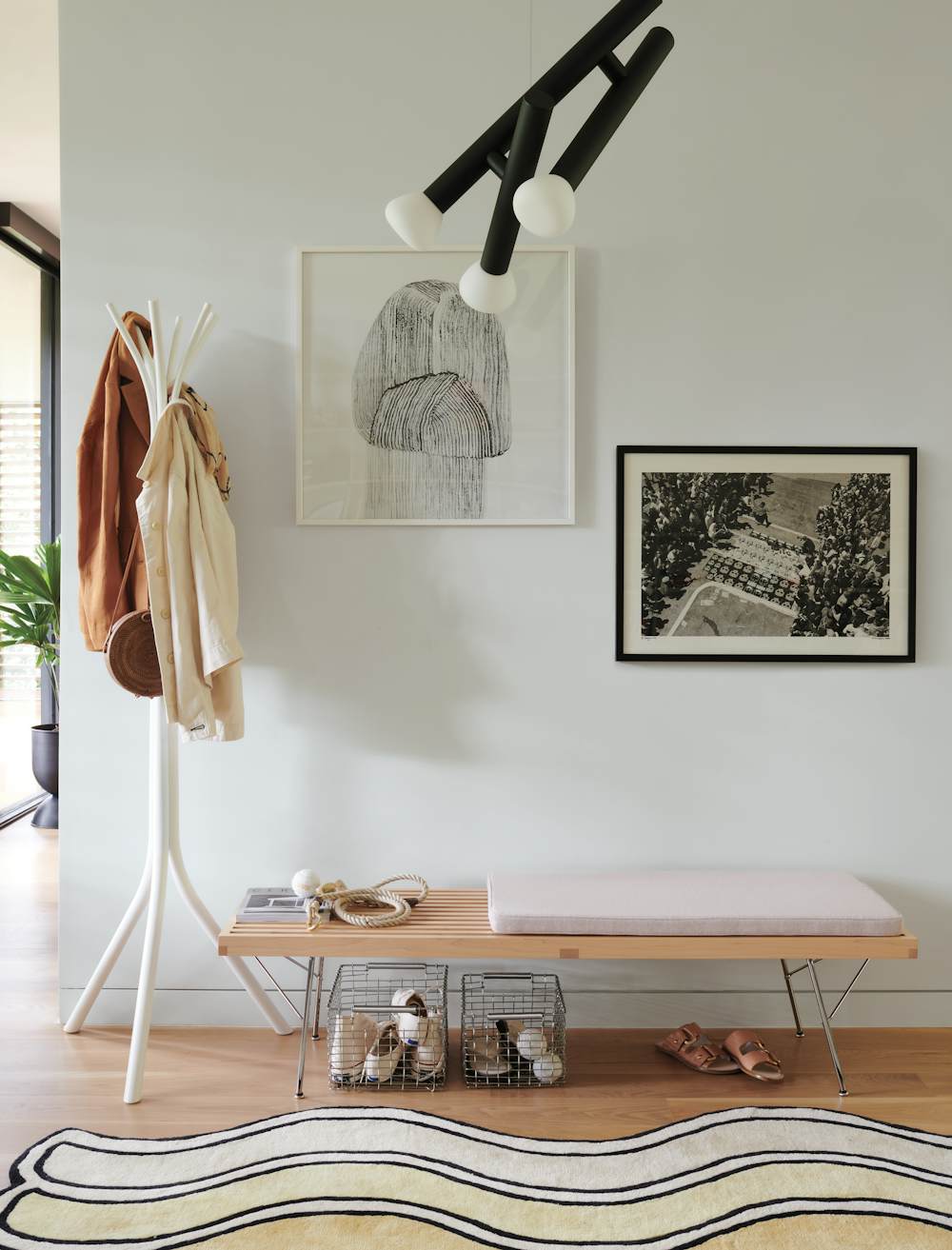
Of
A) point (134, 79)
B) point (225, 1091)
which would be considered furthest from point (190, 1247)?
point (134, 79)

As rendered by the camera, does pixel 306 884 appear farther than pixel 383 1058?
Yes

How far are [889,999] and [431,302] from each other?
88.9 inches

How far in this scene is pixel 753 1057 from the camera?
2.51 meters

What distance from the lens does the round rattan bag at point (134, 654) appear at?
2.48 meters

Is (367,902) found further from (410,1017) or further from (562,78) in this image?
(562,78)

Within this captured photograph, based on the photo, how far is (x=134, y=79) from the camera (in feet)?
9.04

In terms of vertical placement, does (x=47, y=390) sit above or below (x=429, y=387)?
above

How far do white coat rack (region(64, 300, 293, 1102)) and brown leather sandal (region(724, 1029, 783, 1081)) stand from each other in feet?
3.94

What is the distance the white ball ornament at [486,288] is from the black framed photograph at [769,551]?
119 centimetres

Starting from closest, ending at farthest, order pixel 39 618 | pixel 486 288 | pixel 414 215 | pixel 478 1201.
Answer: pixel 414 215, pixel 486 288, pixel 478 1201, pixel 39 618

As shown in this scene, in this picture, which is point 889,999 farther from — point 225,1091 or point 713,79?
point 713,79

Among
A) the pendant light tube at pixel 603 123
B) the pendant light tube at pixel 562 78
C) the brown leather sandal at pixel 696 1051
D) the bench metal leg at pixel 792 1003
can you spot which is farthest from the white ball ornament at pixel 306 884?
the pendant light tube at pixel 603 123

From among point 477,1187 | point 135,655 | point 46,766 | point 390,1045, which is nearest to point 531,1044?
point 390,1045

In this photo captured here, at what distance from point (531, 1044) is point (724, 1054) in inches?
20.2
